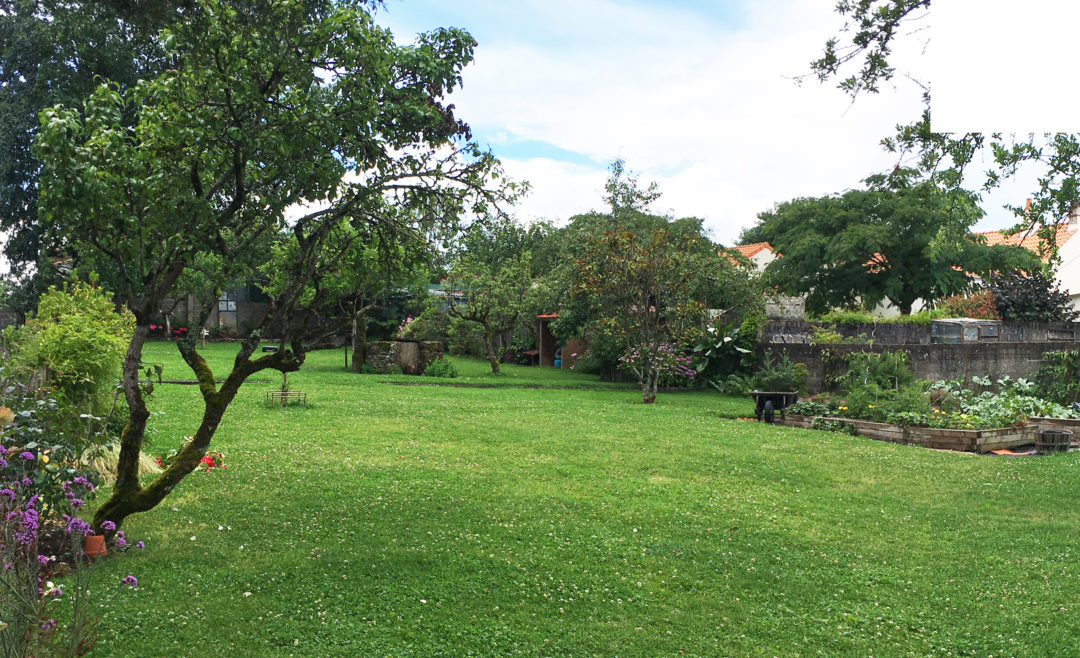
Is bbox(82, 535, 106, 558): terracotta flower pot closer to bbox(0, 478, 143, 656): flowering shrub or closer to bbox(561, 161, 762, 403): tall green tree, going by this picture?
bbox(0, 478, 143, 656): flowering shrub

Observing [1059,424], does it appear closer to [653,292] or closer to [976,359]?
[976,359]

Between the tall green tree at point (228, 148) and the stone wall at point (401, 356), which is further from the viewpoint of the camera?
the stone wall at point (401, 356)

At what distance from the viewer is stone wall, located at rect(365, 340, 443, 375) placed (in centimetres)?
2381

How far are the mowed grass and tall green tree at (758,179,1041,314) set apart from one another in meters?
18.5

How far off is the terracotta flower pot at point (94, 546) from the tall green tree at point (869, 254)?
1062 inches

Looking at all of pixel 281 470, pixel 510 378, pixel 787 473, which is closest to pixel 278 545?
pixel 281 470

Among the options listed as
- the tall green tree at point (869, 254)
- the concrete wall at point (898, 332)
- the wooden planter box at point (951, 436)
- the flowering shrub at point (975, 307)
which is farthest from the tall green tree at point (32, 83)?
the flowering shrub at point (975, 307)

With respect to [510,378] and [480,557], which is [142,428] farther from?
[510,378]

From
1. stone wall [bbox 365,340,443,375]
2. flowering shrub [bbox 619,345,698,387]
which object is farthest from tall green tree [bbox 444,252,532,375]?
flowering shrub [bbox 619,345,698,387]

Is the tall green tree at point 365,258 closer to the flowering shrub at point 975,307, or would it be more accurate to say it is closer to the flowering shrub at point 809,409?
the flowering shrub at point 809,409

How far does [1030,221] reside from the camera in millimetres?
8234

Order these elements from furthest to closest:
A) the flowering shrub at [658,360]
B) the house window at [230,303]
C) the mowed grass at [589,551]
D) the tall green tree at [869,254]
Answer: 1. the house window at [230,303]
2. the tall green tree at [869,254]
3. the flowering shrub at [658,360]
4. the mowed grass at [589,551]

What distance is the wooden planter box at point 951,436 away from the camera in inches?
477

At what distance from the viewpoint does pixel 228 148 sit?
238 inches
